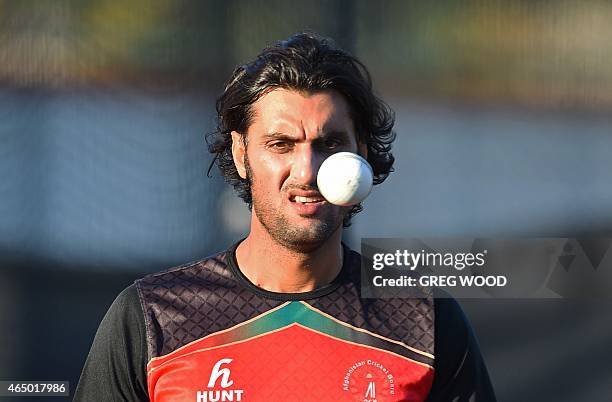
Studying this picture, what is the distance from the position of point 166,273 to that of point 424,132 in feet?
4.53

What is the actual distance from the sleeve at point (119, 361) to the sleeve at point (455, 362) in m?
0.76

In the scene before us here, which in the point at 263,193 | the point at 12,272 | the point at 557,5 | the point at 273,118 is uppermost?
the point at 557,5

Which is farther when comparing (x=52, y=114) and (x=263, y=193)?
(x=52, y=114)

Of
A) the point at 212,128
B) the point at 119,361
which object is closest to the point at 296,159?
the point at 119,361

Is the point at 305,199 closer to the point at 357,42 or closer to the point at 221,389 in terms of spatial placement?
the point at 221,389

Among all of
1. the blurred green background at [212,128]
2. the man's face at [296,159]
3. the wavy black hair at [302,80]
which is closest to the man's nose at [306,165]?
the man's face at [296,159]

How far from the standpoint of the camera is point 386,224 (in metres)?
4.06

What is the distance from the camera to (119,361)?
290 cm

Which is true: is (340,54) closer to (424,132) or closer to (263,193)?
(263,193)

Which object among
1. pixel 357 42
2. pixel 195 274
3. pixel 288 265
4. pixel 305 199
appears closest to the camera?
pixel 305 199

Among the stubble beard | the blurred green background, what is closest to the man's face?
the stubble beard

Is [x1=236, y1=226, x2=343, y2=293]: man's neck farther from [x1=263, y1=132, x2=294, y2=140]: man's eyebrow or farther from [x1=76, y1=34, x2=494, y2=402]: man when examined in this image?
[x1=263, y1=132, x2=294, y2=140]: man's eyebrow

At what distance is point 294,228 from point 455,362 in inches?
22.4

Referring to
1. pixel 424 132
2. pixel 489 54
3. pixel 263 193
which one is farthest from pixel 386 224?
pixel 263 193
